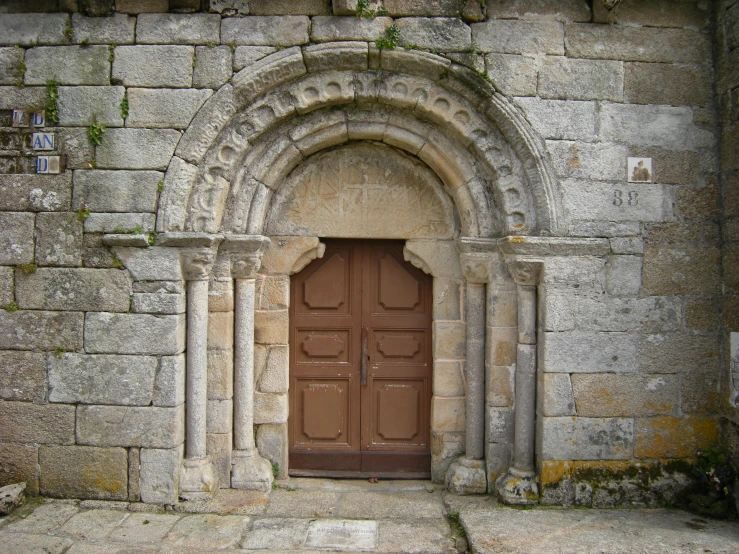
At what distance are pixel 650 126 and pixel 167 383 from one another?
11.8 ft

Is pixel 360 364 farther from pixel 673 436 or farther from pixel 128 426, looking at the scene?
pixel 673 436

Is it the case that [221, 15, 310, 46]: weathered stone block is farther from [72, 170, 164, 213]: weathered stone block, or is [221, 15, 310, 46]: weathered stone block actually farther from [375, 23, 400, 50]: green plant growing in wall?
[72, 170, 164, 213]: weathered stone block

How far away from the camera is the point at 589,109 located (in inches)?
154

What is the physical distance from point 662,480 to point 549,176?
2151mm

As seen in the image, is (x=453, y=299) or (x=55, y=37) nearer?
(x=55, y=37)

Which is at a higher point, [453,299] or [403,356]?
[453,299]

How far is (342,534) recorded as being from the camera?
11.9ft

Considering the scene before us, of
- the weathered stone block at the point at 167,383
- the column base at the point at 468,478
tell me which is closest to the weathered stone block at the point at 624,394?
the column base at the point at 468,478

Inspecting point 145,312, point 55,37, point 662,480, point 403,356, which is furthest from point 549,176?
point 55,37

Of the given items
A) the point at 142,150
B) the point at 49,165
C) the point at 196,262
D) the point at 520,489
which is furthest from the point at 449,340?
the point at 49,165

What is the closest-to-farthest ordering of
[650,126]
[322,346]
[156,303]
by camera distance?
[156,303], [650,126], [322,346]

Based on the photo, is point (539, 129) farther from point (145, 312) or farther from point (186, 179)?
point (145, 312)

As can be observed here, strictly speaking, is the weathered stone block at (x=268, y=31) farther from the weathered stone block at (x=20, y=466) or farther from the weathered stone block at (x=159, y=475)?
the weathered stone block at (x=20, y=466)

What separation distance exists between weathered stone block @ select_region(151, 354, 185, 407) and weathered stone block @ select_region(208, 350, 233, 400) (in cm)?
27
